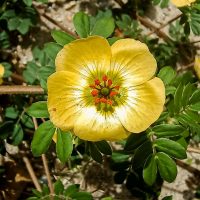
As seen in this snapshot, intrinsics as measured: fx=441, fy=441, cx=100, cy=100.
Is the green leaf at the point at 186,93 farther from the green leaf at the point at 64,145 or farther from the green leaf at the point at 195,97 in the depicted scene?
the green leaf at the point at 64,145

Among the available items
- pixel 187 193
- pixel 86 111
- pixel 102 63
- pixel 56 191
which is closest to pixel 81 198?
pixel 56 191

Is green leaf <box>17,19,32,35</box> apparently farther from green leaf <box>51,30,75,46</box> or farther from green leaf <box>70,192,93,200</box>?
green leaf <box>70,192,93,200</box>

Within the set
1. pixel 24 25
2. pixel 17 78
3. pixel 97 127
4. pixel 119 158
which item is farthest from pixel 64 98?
pixel 24 25

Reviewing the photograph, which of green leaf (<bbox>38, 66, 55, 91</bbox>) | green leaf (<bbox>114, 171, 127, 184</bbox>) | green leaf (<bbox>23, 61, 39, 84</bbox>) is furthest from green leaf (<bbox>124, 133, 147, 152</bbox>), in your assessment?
green leaf (<bbox>23, 61, 39, 84</bbox>)

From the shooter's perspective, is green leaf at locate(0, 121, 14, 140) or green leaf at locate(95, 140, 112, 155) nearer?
green leaf at locate(95, 140, 112, 155)

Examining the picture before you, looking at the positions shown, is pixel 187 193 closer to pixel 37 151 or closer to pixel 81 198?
pixel 81 198

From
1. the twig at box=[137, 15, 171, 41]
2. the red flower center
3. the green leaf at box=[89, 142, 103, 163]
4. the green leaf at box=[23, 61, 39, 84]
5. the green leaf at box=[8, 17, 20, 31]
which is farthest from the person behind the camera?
the twig at box=[137, 15, 171, 41]

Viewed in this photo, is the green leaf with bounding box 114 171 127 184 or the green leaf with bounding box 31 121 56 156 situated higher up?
the green leaf with bounding box 31 121 56 156
